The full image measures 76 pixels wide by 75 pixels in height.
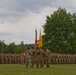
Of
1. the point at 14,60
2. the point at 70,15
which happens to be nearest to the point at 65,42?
the point at 70,15

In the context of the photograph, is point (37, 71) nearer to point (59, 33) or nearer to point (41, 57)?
point (41, 57)

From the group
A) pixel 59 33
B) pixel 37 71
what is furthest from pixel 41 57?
pixel 59 33

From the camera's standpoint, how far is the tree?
94750 mm

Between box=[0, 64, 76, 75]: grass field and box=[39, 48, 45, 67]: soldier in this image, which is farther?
box=[39, 48, 45, 67]: soldier

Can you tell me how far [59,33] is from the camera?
314 feet

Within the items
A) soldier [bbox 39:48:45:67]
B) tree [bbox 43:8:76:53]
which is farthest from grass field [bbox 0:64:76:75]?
tree [bbox 43:8:76:53]

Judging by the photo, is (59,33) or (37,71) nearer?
(37,71)

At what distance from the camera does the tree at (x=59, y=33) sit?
94750mm

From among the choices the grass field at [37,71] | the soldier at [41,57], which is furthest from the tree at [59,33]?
the grass field at [37,71]

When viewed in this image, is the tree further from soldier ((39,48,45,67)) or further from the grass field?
the grass field

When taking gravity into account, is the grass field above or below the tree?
below

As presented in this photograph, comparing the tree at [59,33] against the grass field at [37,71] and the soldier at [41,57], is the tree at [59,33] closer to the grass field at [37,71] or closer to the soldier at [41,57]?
the soldier at [41,57]

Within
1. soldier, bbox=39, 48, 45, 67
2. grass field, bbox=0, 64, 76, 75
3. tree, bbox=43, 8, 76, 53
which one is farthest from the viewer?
tree, bbox=43, 8, 76, 53

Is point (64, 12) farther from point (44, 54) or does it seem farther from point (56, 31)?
point (44, 54)
